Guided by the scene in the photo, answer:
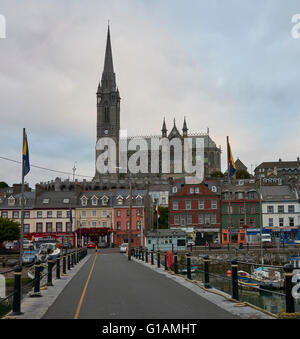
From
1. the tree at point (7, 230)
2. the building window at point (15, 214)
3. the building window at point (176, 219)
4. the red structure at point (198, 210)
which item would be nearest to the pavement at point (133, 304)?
the tree at point (7, 230)

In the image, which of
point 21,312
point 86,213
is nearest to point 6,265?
point 86,213

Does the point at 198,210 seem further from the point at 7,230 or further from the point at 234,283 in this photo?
the point at 234,283

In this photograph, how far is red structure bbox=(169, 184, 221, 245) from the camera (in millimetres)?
78000

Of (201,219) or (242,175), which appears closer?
(201,219)

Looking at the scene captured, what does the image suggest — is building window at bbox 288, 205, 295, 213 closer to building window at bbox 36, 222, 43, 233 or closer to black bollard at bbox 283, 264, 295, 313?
building window at bbox 36, 222, 43, 233

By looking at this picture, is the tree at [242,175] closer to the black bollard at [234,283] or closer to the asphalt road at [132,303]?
the asphalt road at [132,303]

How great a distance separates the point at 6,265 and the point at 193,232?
106 feet

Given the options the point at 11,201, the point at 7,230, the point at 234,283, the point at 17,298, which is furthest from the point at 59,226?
the point at 17,298

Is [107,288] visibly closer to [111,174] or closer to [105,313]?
[105,313]

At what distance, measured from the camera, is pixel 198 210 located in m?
78.8

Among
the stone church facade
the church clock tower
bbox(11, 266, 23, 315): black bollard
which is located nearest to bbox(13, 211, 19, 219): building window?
bbox(11, 266, 23, 315): black bollard

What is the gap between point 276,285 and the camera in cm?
3441

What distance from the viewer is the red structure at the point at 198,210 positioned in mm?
78000

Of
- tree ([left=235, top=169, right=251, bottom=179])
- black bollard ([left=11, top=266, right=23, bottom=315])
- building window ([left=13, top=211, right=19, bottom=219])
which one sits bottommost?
black bollard ([left=11, top=266, right=23, bottom=315])
